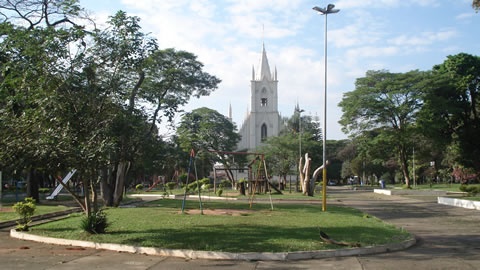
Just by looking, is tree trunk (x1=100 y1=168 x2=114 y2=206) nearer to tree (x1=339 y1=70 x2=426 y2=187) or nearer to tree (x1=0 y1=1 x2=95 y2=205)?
tree (x1=0 y1=1 x2=95 y2=205)

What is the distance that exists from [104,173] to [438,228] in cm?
1511

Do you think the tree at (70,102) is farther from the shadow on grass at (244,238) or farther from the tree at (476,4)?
the tree at (476,4)

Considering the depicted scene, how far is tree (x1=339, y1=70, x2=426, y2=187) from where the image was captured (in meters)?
41.5

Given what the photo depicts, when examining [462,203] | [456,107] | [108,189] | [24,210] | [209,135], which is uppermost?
[456,107]

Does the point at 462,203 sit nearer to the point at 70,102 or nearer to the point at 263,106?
the point at 70,102

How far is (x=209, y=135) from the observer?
212ft

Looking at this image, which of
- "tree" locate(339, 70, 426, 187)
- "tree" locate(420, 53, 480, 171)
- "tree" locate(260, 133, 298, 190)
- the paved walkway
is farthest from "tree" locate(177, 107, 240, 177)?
the paved walkway

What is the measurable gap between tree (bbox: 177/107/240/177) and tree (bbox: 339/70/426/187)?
18601mm

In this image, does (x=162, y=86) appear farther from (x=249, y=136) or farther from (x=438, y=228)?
(x=249, y=136)

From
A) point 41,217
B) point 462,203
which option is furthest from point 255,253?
point 462,203

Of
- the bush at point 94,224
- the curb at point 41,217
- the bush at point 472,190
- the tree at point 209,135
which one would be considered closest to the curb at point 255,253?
the bush at point 94,224

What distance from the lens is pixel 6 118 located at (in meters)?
12.2

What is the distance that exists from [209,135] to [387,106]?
28.4 m

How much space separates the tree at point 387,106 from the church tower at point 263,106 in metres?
56.1
